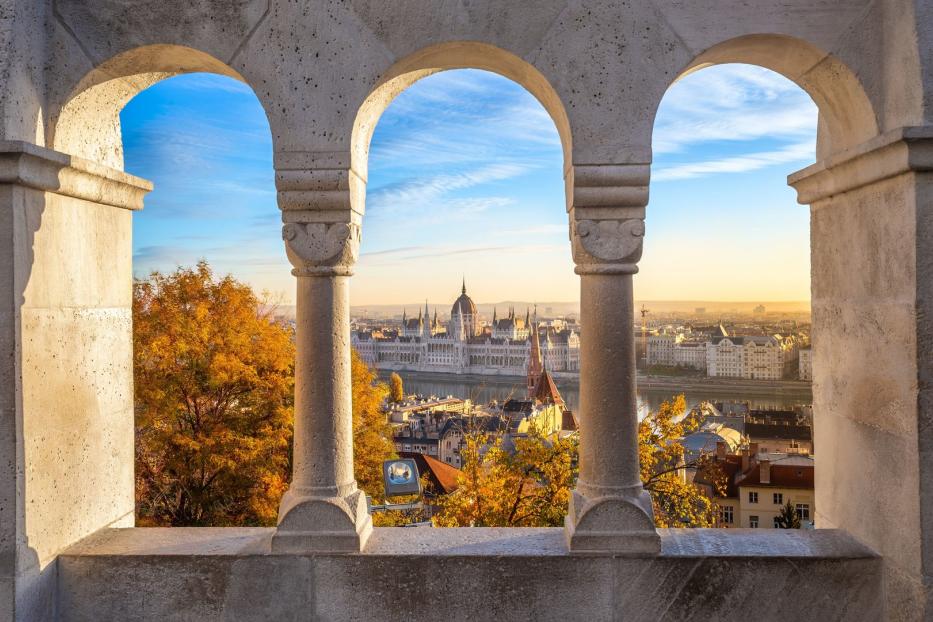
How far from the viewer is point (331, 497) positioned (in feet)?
10.9

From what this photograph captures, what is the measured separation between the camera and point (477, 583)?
324 centimetres

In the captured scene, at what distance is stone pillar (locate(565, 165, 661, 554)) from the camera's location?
3.20 metres

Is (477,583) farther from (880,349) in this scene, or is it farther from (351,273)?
(880,349)

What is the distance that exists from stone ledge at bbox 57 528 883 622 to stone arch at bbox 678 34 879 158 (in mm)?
1957

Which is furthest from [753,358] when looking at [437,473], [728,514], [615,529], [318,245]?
[318,245]

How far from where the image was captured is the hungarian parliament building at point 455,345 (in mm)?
102562

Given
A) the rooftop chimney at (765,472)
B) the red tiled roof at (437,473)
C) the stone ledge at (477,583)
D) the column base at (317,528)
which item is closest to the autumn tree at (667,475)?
the stone ledge at (477,583)

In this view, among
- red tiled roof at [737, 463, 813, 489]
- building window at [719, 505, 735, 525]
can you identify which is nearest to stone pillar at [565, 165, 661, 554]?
red tiled roof at [737, 463, 813, 489]

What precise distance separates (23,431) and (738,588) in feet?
10.5

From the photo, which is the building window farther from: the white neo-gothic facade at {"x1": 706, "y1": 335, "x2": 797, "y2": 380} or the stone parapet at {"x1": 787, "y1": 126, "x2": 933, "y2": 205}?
the stone parapet at {"x1": 787, "y1": 126, "x2": 933, "y2": 205}

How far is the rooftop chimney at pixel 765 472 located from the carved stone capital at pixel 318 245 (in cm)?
2298

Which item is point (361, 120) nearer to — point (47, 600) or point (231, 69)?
point (231, 69)

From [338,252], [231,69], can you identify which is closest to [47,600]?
[338,252]

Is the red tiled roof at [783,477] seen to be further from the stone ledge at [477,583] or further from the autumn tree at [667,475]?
the stone ledge at [477,583]
